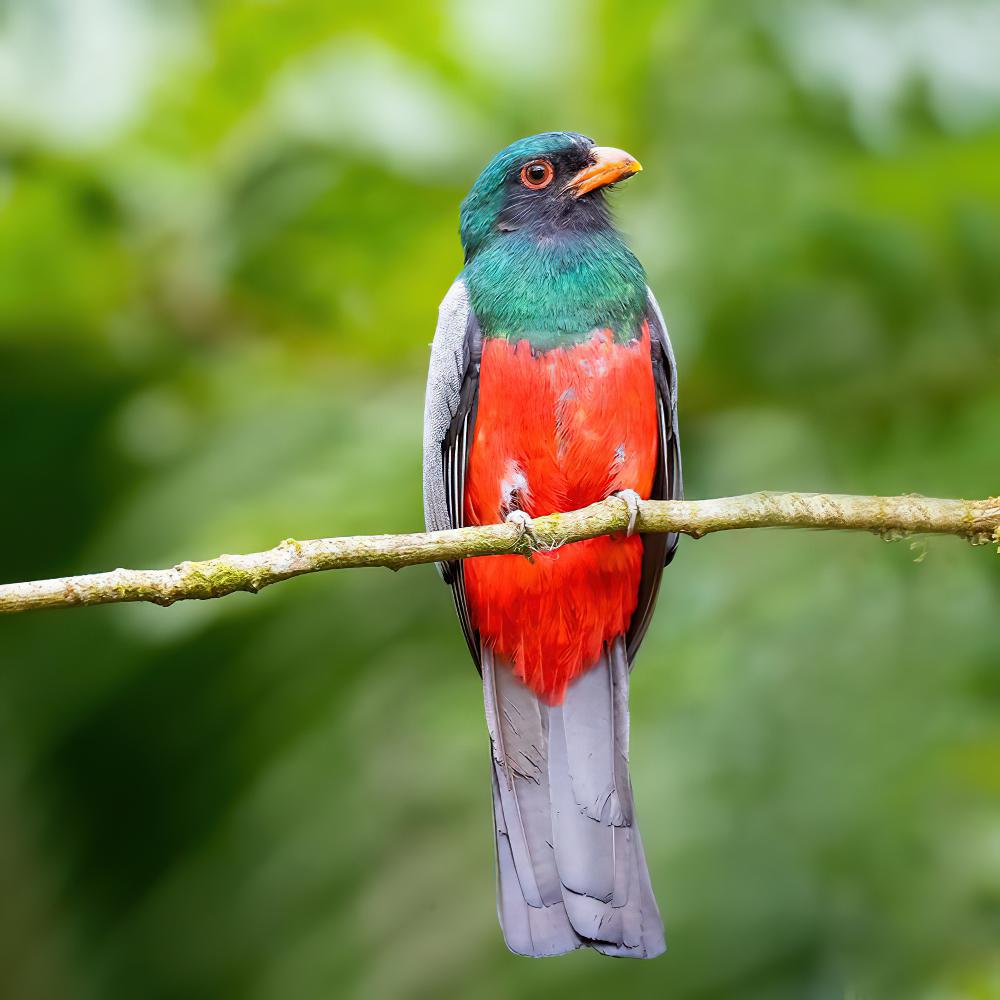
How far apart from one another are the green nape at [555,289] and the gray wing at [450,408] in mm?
57

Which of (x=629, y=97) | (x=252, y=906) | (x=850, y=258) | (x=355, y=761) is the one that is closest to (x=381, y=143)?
(x=629, y=97)

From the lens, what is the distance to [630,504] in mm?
3326

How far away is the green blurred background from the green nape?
697mm

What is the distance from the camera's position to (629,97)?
454 centimetres

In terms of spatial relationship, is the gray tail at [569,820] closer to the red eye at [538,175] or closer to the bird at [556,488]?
the bird at [556,488]

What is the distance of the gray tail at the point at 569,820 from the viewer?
3.48 metres

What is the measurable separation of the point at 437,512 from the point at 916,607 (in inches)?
56.9

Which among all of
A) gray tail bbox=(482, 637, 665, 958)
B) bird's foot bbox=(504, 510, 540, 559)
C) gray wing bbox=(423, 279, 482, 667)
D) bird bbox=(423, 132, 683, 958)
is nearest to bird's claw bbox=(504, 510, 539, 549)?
bird's foot bbox=(504, 510, 540, 559)

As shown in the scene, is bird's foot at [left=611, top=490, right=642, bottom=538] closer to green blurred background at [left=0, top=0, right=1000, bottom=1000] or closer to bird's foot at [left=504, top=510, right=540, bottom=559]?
bird's foot at [left=504, top=510, right=540, bottom=559]

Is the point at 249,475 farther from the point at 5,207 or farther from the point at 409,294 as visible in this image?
the point at 5,207

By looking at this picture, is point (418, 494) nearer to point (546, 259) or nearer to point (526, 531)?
point (546, 259)

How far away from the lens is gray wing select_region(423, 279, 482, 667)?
3807 millimetres

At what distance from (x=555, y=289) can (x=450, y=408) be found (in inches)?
17.2

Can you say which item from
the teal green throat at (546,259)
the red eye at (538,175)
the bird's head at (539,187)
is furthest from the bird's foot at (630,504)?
the red eye at (538,175)
